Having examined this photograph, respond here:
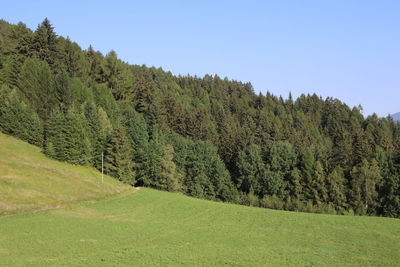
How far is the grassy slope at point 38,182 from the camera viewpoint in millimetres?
47688

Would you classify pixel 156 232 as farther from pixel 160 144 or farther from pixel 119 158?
pixel 160 144

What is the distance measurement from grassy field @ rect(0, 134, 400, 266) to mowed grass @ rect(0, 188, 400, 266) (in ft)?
0.26

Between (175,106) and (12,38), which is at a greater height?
(12,38)

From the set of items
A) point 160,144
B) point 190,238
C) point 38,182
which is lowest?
point 190,238

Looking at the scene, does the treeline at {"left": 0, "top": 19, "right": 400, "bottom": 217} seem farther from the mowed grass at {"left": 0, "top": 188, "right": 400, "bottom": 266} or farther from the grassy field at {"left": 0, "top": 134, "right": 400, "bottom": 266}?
the mowed grass at {"left": 0, "top": 188, "right": 400, "bottom": 266}

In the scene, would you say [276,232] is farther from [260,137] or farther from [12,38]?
[12,38]

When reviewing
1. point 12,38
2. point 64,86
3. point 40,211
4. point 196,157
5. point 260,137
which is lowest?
point 40,211

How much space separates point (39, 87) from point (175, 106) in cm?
5015

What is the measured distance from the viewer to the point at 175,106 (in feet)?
429

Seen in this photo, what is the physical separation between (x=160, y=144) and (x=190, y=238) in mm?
62924

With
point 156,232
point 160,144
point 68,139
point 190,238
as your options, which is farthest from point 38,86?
point 190,238

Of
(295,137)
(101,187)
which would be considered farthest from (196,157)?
(101,187)

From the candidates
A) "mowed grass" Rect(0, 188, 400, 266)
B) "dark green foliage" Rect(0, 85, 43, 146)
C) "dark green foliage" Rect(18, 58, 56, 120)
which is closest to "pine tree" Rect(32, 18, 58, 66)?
"dark green foliage" Rect(18, 58, 56, 120)

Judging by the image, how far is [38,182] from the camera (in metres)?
55.2
